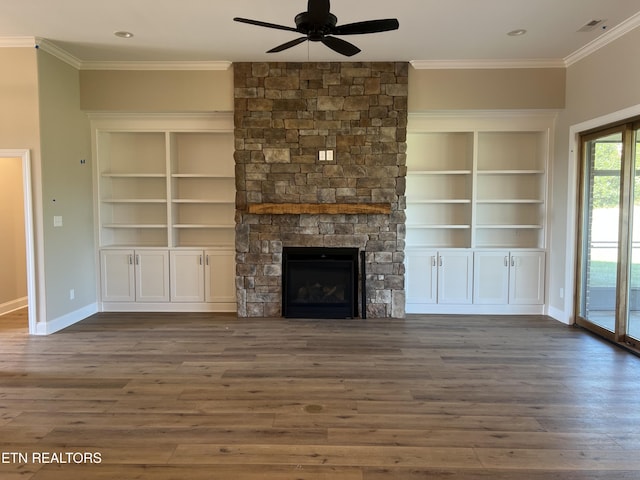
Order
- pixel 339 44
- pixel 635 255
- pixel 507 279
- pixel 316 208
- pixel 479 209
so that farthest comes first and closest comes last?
pixel 479 209
pixel 507 279
pixel 316 208
pixel 635 255
pixel 339 44

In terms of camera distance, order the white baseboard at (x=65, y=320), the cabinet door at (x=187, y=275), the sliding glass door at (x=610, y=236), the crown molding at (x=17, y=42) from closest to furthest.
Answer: the sliding glass door at (x=610, y=236) → the crown molding at (x=17, y=42) → the white baseboard at (x=65, y=320) → the cabinet door at (x=187, y=275)

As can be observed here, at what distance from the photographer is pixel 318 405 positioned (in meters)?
2.82

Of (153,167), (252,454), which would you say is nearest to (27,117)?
(153,167)

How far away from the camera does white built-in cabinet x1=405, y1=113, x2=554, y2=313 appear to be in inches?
207

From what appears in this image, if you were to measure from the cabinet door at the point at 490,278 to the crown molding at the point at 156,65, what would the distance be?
160 inches

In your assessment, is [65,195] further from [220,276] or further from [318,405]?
[318,405]

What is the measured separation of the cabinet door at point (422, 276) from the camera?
530cm

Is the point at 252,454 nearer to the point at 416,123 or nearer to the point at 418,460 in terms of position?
the point at 418,460

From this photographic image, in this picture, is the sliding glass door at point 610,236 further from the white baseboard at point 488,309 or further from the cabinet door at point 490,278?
the cabinet door at point 490,278

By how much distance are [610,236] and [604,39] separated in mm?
2056

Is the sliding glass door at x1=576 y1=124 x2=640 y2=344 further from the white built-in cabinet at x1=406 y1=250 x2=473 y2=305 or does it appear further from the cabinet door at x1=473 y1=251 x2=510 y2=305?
the white built-in cabinet at x1=406 y1=250 x2=473 y2=305

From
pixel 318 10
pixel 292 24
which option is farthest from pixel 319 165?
pixel 318 10

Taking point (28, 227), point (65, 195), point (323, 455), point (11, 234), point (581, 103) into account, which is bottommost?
point (323, 455)

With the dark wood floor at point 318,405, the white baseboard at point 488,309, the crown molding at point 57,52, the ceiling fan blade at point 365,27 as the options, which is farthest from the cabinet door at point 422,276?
the crown molding at point 57,52
